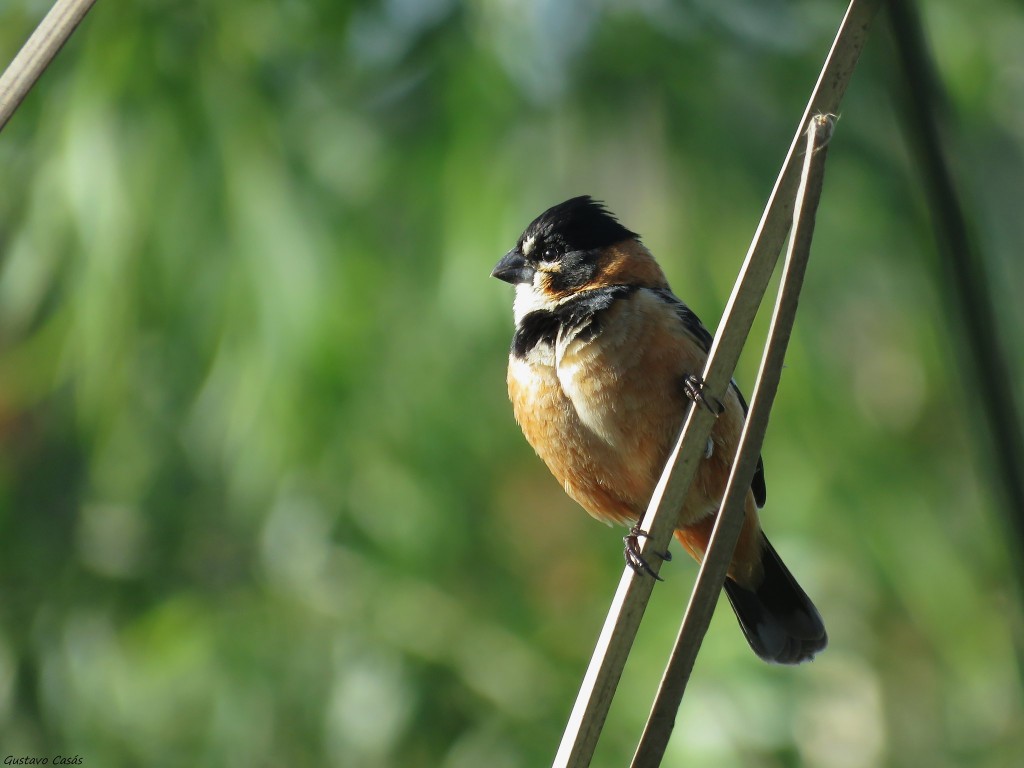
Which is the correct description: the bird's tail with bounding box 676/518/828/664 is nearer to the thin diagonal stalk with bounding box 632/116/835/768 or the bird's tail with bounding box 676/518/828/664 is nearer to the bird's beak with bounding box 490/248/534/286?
the bird's beak with bounding box 490/248/534/286

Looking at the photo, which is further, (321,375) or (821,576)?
(821,576)

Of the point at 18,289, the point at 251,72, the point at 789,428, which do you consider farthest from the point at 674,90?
the point at 18,289

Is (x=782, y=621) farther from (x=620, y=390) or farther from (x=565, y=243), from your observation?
(x=565, y=243)

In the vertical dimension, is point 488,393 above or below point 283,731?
above

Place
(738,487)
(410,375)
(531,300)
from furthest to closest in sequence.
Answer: (410,375), (531,300), (738,487)

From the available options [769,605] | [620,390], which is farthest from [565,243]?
[769,605]

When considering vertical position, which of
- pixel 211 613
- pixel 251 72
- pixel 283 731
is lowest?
pixel 283 731

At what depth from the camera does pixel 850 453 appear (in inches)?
207

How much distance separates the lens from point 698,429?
189 cm

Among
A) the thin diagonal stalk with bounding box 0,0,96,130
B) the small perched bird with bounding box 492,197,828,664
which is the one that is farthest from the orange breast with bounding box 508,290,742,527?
the thin diagonal stalk with bounding box 0,0,96,130

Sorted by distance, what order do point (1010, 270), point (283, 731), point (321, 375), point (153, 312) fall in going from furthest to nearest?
point (283, 731) → point (1010, 270) → point (153, 312) → point (321, 375)

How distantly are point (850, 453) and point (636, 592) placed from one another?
12.3 feet

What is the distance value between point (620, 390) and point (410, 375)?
10.8 feet

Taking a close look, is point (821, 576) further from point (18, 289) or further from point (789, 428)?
point (18, 289)
